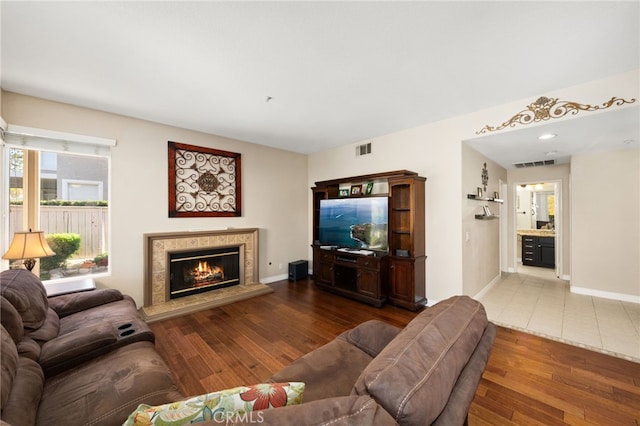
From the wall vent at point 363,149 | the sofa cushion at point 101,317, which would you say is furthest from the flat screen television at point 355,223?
the sofa cushion at point 101,317

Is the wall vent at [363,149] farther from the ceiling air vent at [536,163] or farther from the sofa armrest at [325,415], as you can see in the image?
the sofa armrest at [325,415]

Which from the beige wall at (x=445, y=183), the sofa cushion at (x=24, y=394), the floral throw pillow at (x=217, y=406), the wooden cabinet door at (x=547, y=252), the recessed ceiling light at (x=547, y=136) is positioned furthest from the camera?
the wooden cabinet door at (x=547, y=252)

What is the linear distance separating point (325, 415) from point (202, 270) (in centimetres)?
407

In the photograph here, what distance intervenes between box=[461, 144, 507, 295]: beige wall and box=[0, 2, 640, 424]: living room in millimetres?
29

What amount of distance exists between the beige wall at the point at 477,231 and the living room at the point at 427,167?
0.09ft

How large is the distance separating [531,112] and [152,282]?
5330 millimetres

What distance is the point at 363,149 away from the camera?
460 centimetres

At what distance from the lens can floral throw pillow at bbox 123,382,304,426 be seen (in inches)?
28.4

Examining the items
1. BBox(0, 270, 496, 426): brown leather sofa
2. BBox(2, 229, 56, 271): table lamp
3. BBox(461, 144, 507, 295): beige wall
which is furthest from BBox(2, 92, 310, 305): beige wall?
BBox(461, 144, 507, 295): beige wall

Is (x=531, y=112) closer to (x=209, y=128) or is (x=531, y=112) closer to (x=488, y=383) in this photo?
(x=488, y=383)

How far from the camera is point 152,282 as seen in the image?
11.8 ft

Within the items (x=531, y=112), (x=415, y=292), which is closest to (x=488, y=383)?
(x=415, y=292)

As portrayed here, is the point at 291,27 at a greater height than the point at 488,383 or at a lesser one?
greater

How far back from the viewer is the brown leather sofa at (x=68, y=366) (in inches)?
44.8
